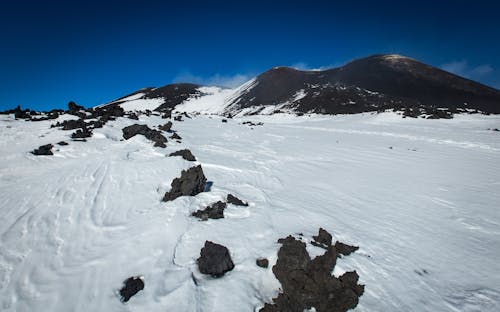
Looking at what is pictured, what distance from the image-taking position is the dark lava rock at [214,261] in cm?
432

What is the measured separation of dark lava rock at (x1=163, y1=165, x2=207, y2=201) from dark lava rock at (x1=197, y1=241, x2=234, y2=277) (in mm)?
2588

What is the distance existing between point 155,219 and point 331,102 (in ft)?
168

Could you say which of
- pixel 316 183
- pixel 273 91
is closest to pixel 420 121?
pixel 316 183

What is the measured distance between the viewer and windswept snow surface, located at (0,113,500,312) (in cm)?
410

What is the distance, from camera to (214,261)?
14.3 ft

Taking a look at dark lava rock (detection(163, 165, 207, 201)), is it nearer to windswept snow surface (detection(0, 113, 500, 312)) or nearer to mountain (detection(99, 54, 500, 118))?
windswept snow surface (detection(0, 113, 500, 312))

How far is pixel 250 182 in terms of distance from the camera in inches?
343

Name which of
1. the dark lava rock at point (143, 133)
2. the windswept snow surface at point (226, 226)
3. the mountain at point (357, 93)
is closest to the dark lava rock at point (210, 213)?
the windswept snow surface at point (226, 226)

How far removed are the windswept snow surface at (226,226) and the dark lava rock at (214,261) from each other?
17cm

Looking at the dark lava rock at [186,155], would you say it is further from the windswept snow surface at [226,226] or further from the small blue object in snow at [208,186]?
the small blue object in snow at [208,186]

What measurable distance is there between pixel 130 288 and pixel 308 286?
261 centimetres

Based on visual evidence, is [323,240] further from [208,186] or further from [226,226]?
[208,186]

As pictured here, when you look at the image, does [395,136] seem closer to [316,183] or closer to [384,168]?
[384,168]

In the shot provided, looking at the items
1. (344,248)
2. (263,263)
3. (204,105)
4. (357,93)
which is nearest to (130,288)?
(263,263)
